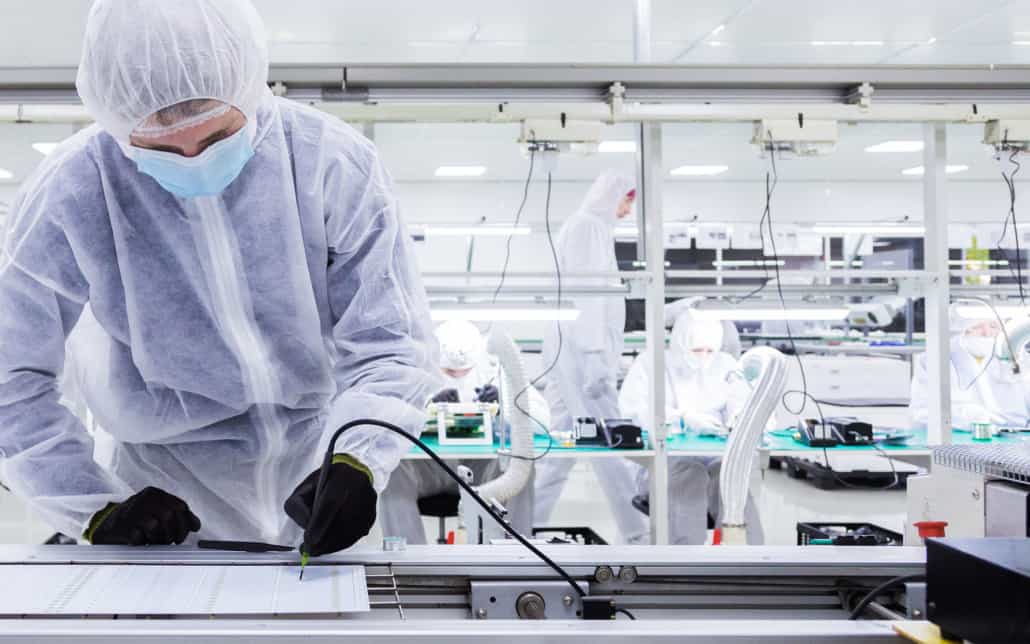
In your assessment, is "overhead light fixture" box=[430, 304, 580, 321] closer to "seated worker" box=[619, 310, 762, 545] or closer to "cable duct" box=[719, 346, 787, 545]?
"seated worker" box=[619, 310, 762, 545]

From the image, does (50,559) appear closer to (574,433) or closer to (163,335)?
(163,335)

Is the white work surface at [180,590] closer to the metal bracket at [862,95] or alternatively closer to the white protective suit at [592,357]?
the metal bracket at [862,95]

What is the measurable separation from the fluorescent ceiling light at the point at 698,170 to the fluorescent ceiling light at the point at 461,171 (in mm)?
2308

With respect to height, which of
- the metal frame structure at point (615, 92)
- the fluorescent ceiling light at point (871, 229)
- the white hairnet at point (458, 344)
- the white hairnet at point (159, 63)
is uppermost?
the fluorescent ceiling light at point (871, 229)

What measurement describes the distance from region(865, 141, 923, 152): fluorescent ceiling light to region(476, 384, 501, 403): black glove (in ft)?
19.9

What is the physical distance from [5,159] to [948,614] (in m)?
10.5

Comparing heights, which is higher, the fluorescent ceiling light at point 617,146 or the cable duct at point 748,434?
the fluorescent ceiling light at point 617,146

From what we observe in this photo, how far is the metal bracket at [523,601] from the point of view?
3.35 ft

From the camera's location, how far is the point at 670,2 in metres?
4.90

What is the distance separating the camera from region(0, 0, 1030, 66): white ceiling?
198 inches

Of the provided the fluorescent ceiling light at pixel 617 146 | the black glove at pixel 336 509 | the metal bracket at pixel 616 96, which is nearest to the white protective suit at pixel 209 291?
the black glove at pixel 336 509

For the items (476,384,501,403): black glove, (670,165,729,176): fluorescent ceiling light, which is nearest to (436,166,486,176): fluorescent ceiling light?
(670,165,729,176): fluorescent ceiling light

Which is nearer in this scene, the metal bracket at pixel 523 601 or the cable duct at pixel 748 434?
the metal bracket at pixel 523 601

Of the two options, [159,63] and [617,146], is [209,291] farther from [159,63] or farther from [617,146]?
[617,146]
